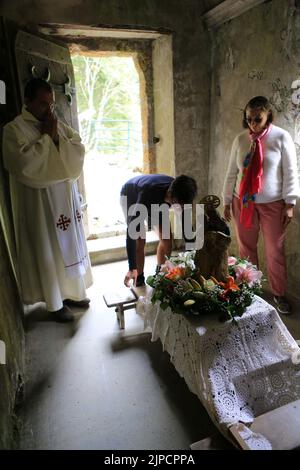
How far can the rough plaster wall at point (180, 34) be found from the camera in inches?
106

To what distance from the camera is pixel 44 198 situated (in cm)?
225

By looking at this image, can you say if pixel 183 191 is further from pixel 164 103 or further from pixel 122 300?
pixel 164 103

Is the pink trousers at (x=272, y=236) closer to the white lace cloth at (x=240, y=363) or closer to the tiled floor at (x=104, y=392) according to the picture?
the tiled floor at (x=104, y=392)

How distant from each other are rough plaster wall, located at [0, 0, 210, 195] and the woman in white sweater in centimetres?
86

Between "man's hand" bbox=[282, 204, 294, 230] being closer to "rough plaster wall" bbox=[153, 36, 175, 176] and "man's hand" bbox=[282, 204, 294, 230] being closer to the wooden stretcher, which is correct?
the wooden stretcher

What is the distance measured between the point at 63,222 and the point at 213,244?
1132 mm

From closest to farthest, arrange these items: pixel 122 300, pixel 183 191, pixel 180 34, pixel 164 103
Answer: pixel 183 191 < pixel 122 300 < pixel 180 34 < pixel 164 103

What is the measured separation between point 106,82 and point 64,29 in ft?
21.1

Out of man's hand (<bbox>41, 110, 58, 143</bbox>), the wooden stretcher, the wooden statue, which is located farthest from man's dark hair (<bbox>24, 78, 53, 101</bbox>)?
the wooden stretcher

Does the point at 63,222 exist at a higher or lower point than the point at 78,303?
higher

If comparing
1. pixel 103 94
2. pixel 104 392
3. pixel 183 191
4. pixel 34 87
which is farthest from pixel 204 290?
pixel 103 94

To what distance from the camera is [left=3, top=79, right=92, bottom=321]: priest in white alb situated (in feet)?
6.83

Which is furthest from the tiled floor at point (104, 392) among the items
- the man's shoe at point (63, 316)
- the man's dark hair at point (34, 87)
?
the man's dark hair at point (34, 87)

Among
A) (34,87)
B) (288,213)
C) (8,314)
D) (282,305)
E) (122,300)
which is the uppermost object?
(34,87)
